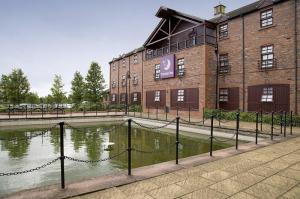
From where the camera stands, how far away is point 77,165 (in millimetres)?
7062

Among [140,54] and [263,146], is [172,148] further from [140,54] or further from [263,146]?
[140,54]

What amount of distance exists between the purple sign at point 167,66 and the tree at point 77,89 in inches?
784

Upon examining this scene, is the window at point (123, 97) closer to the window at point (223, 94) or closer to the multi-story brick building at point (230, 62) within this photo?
the multi-story brick building at point (230, 62)

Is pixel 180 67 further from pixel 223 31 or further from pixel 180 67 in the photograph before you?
pixel 223 31

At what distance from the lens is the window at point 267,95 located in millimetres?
15680

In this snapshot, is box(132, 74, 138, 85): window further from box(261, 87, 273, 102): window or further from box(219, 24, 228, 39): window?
box(261, 87, 273, 102): window

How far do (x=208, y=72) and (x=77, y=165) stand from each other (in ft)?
47.6

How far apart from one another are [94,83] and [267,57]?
28.8m

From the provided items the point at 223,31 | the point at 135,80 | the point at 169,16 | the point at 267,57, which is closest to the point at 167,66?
the point at 169,16

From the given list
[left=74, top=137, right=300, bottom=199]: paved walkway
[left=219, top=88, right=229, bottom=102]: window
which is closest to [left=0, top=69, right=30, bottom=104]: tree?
[left=219, top=88, right=229, bottom=102]: window

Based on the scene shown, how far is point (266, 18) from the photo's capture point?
1628cm

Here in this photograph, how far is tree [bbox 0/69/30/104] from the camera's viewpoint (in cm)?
3369

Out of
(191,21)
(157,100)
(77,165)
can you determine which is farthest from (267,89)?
(77,165)

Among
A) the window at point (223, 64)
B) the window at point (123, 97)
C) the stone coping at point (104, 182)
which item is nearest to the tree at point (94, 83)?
the window at point (123, 97)
